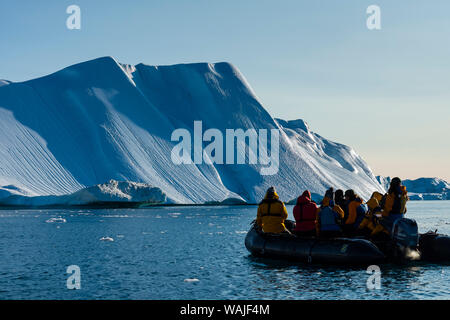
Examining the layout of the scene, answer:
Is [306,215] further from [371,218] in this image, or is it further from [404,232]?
[404,232]

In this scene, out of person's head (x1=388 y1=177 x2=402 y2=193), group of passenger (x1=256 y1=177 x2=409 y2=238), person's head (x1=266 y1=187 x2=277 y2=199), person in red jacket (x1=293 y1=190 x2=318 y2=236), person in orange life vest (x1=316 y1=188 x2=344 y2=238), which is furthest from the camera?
person's head (x1=266 y1=187 x2=277 y2=199)

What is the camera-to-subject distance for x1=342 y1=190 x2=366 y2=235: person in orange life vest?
16297 mm

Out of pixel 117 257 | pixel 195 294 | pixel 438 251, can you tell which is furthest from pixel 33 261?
pixel 438 251

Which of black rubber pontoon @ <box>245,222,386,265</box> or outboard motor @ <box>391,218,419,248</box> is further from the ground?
outboard motor @ <box>391,218,419,248</box>

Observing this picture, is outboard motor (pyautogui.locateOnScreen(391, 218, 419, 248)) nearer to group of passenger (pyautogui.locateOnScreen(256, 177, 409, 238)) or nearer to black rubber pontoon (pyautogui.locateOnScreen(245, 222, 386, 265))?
group of passenger (pyautogui.locateOnScreen(256, 177, 409, 238))

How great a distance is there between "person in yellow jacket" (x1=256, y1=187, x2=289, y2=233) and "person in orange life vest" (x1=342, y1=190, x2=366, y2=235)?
1.85 metres

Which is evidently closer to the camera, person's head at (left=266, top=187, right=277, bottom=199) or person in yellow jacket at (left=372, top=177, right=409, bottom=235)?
person in yellow jacket at (left=372, top=177, right=409, bottom=235)

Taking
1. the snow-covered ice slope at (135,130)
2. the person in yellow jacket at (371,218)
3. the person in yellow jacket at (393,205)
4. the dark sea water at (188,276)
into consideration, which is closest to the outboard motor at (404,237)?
the person in yellow jacket at (393,205)

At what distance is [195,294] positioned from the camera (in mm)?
12594

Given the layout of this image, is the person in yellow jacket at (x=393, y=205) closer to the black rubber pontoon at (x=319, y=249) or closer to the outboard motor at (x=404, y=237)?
the outboard motor at (x=404, y=237)

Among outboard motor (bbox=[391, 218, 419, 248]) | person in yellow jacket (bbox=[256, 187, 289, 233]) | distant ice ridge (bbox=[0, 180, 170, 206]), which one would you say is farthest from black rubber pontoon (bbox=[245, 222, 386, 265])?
distant ice ridge (bbox=[0, 180, 170, 206])

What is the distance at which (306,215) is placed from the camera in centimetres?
1658
